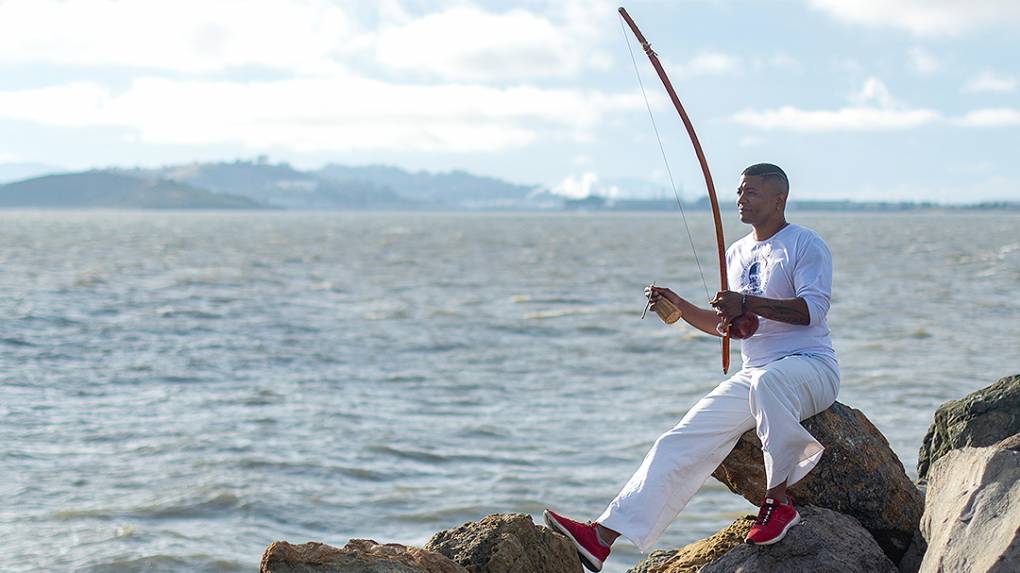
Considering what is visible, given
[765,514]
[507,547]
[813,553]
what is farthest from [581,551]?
[813,553]

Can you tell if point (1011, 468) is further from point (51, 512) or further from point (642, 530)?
point (51, 512)

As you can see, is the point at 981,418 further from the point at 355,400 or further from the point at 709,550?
the point at 355,400

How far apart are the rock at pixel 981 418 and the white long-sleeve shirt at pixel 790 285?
1.24m

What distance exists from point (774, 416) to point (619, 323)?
2429 cm

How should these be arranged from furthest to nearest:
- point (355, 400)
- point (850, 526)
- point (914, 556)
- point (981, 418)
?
1. point (355, 400)
2. point (981, 418)
3. point (914, 556)
4. point (850, 526)

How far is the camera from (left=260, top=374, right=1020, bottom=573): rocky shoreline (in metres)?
5.18

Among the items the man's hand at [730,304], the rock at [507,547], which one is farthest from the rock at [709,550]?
the man's hand at [730,304]

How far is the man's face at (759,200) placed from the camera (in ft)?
20.5

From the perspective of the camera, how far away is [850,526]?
20.4 feet

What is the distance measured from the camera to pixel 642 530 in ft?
20.1

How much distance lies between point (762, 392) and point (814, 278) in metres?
0.61

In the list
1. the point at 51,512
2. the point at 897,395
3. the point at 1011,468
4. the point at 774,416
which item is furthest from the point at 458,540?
the point at 897,395

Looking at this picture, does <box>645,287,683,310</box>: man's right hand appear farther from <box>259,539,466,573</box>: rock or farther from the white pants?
<box>259,539,466,573</box>: rock

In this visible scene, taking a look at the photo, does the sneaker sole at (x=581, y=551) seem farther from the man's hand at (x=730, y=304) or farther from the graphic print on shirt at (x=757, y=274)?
the graphic print on shirt at (x=757, y=274)
